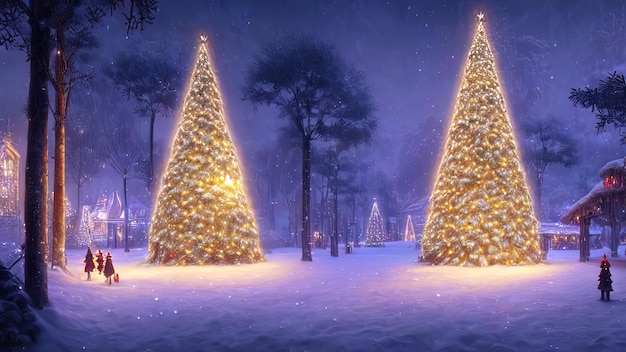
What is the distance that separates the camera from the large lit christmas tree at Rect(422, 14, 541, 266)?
20.8 metres

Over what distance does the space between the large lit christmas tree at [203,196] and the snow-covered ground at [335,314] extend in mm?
4685

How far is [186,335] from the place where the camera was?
26.9ft

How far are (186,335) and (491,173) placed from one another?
671 inches

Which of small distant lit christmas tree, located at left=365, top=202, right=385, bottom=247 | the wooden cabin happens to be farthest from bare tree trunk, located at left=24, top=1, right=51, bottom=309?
small distant lit christmas tree, located at left=365, top=202, right=385, bottom=247

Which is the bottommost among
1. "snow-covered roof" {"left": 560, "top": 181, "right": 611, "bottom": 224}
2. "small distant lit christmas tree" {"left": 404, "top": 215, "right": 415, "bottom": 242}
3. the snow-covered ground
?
"small distant lit christmas tree" {"left": 404, "top": 215, "right": 415, "bottom": 242}

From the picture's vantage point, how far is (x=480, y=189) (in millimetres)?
21359

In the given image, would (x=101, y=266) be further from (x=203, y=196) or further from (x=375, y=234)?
(x=375, y=234)

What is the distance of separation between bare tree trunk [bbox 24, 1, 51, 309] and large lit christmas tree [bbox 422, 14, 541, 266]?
54.7ft

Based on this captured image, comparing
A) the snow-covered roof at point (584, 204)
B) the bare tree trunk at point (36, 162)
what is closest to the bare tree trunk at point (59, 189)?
the bare tree trunk at point (36, 162)

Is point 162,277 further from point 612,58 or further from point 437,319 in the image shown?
point 612,58

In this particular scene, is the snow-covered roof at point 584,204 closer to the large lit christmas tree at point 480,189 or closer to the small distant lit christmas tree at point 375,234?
the large lit christmas tree at point 480,189

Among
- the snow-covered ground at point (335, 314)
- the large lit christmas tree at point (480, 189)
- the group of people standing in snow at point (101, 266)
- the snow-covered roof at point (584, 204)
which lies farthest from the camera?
the snow-covered roof at point (584, 204)

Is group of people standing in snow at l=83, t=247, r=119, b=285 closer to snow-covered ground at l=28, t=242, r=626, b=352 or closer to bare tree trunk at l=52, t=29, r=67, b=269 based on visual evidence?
snow-covered ground at l=28, t=242, r=626, b=352

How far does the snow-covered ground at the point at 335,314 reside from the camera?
7.64 m
